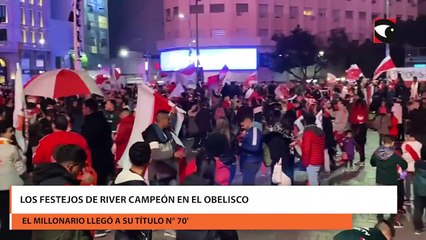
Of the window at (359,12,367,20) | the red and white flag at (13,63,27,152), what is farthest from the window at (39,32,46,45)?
the red and white flag at (13,63,27,152)

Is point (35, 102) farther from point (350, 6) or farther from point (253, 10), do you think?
point (350, 6)

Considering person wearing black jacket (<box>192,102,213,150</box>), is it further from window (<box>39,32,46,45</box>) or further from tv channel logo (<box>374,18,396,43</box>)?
window (<box>39,32,46,45</box>)

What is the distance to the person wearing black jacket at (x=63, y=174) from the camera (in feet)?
13.9

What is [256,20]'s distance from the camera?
7119 centimetres

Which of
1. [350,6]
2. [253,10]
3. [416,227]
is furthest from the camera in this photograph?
[350,6]

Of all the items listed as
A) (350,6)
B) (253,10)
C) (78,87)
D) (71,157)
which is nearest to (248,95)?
(78,87)

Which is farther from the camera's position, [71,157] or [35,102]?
[35,102]

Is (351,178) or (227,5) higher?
(227,5)

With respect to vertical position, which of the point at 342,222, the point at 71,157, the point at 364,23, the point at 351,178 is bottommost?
the point at 351,178

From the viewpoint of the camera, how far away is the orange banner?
14.3ft

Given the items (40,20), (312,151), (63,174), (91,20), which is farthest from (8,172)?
(91,20)

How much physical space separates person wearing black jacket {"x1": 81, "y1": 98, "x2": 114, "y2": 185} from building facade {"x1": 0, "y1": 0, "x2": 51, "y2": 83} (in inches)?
2737

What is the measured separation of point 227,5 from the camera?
72812 millimetres

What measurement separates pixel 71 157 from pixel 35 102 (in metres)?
10.4
